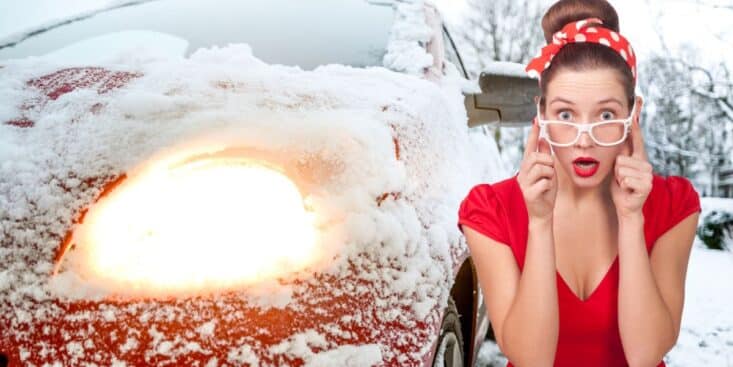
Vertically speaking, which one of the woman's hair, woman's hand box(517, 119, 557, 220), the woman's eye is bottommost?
woman's hand box(517, 119, 557, 220)

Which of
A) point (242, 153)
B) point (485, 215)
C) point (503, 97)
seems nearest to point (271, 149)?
point (242, 153)

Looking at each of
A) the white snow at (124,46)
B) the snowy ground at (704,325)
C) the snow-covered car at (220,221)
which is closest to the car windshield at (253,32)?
the white snow at (124,46)

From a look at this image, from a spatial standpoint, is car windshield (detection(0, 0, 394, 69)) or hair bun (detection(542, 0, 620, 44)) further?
car windshield (detection(0, 0, 394, 69))

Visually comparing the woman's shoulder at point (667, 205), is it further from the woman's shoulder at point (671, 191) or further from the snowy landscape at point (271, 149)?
the snowy landscape at point (271, 149)

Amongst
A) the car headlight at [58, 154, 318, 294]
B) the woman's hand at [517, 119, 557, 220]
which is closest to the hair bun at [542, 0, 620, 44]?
the woman's hand at [517, 119, 557, 220]

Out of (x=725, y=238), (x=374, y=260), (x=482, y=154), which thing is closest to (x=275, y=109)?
(x=374, y=260)

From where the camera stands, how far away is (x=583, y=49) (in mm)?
893

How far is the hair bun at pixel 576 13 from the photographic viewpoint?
0.94 metres

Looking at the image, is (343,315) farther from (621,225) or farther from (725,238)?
(725,238)

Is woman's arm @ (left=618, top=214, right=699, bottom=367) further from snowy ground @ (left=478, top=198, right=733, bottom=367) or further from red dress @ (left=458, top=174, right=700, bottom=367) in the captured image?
snowy ground @ (left=478, top=198, right=733, bottom=367)

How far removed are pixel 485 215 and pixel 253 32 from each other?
110 centimetres

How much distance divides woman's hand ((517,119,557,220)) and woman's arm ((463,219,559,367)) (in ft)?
0.07

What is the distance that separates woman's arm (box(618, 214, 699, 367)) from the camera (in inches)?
34.3

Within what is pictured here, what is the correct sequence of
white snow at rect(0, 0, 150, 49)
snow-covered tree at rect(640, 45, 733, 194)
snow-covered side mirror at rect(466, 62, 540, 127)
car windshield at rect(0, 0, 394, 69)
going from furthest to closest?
snow-covered tree at rect(640, 45, 733, 194) → white snow at rect(0, 0, 150, 49) → car windshield at rect(0, 0, 394, 69) → snow-covered side mirror at rect(466, 62, 540, 127)
